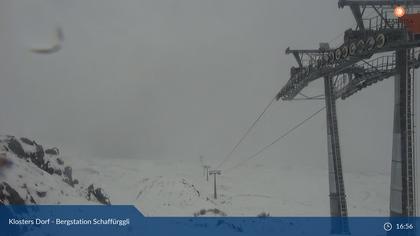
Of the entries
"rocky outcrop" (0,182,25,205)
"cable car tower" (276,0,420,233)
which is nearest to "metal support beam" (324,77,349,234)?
"cable car tower" (276,0,420,233)

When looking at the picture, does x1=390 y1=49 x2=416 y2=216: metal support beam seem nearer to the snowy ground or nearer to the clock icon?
the clock icon

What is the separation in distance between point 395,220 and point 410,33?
5827 mm

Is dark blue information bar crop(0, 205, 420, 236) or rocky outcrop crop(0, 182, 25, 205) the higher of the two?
rocky outcrop crop(0, 182, 25, 205)

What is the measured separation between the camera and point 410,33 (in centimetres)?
1234

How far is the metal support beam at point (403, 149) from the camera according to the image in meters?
12.1

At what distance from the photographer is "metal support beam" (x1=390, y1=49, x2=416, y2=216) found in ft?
39.6

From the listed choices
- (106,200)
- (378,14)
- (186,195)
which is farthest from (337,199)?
(106,200)

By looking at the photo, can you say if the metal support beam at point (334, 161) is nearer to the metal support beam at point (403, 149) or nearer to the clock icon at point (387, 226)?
the metal support beam at point (403, 149)

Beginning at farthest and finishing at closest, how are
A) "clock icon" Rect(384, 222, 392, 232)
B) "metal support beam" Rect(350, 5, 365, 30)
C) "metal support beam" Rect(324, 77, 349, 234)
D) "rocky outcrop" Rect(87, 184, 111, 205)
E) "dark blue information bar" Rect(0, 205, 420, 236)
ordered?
"metal support beam" Rect(324, 77, 349, 234) < "rocky outcrop" Rect(87, 184, 111, 205) < "metal support beam" Rect(350, 5, 365, 30) < "clock icon" Rect(384, 222, 392, 232) < "dark blue information bar" Rect(0, 205, 420, 236)

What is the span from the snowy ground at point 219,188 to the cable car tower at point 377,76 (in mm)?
2434

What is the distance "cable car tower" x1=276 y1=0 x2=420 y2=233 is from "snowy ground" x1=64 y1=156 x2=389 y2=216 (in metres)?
2.43

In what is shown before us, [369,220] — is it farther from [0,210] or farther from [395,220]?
[0,210]

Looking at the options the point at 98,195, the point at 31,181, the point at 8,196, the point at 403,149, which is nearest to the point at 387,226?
the point at 403,149

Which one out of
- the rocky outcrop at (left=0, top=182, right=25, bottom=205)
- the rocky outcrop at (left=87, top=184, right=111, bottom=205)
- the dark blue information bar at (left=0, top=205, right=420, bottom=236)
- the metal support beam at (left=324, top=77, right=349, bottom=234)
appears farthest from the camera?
the metal support beam at (left=324, top=77, right=349, bottom=234)
